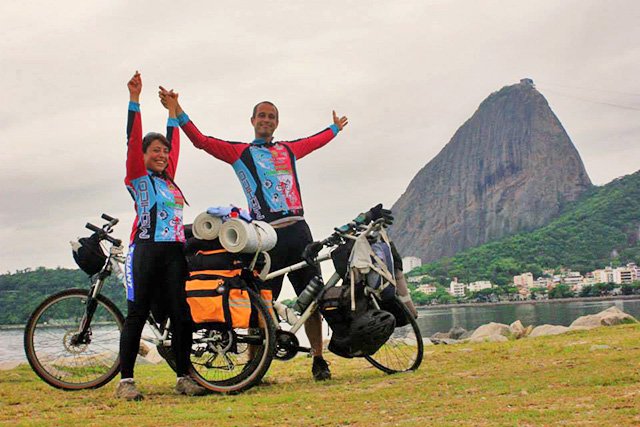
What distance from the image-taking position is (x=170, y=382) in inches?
265

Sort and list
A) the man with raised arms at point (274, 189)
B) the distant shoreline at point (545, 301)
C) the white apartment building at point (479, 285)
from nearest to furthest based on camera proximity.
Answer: the man with raised arms at point (274, 189) → the distant shoreline at point (545, 301) → the white apartment building at point (479, 285)

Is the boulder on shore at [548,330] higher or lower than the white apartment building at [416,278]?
lower

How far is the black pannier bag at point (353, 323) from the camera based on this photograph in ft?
19.4

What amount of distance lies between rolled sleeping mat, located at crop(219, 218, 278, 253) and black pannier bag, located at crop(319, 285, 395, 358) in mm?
688

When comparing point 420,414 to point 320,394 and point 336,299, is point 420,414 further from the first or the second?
point 336,299

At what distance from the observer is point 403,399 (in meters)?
4.89

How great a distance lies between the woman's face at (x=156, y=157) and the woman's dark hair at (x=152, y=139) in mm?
22

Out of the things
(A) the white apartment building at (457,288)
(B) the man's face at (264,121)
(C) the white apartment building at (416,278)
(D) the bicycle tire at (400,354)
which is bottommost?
(D) the bicycle tire at (400,354)

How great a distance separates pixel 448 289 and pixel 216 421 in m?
155

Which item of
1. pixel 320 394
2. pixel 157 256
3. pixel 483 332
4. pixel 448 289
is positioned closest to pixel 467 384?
pixel 320 394

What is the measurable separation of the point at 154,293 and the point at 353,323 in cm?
157

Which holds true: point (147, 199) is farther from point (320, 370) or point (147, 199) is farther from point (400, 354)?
point (400, 354)

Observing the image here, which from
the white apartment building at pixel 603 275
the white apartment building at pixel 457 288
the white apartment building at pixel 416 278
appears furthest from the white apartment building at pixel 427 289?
the white apartment building at pixel 603 275

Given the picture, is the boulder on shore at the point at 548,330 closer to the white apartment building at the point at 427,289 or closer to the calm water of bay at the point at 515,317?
the calm water of bay at the point at 515,317
